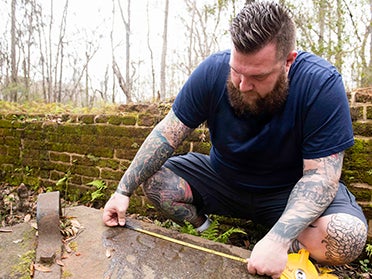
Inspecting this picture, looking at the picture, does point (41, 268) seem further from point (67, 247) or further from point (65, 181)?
point (65, 181)

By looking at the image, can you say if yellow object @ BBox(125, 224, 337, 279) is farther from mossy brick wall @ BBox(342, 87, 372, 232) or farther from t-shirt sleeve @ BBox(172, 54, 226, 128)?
mossy brick wall @ BBox(342, 87, 372, 232)

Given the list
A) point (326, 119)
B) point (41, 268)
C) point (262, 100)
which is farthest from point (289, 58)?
point (41, 268)

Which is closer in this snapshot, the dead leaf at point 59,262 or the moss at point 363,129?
the dead leaf at point 59,262

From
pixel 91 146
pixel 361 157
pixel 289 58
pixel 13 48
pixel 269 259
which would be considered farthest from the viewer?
pixel 13 48

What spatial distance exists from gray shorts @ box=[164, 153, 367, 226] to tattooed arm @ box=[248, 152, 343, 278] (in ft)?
1.30

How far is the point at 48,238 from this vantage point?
171 centimetres

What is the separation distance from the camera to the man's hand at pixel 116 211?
5.98 feet

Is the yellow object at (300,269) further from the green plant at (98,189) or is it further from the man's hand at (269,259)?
the green plant at (98,189)

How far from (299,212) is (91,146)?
8.86 feet

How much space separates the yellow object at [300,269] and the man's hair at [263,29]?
3.43 ft

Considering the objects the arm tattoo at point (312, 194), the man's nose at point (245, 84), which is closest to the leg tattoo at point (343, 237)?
the arm tattoo at point (312, 194)

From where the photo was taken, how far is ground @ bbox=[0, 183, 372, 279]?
2.14 metres

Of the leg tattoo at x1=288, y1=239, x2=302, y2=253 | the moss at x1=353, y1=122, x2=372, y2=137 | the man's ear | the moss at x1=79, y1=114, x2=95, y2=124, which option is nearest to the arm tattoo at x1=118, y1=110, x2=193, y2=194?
the man's ear

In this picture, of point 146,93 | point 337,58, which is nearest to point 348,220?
point 337,58
